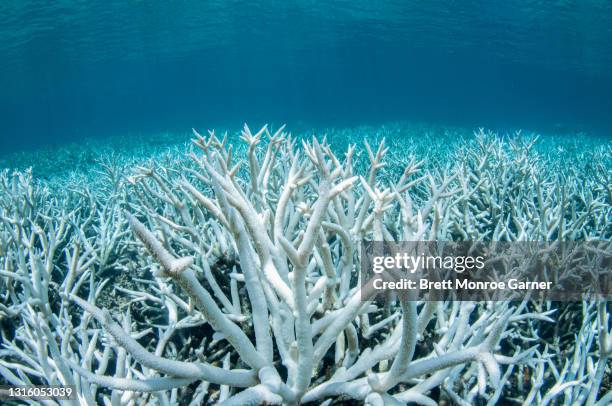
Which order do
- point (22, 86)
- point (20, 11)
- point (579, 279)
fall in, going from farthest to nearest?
point (22, 86) < point (20, 11) < point (579, 279)

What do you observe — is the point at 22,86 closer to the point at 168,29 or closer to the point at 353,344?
the point at 168,29

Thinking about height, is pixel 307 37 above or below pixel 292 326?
above

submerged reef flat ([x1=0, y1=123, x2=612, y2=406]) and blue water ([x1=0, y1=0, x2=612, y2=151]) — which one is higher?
blue water ([x1=0, y1=0, x2=612, y2=151])

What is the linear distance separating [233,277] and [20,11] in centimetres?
3177

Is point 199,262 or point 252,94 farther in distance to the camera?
point 252,94

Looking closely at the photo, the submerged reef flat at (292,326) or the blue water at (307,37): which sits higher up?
the blue water at (307,37)

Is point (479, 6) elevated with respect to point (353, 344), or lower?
elevated

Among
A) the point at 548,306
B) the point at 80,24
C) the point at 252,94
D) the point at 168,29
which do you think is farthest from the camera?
the point at 252,94

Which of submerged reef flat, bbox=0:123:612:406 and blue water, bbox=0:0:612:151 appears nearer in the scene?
submerged reef flat, bbox=0:123:612:406

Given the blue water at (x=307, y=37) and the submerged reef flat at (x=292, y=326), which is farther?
the blue water at (x=307, y=37)

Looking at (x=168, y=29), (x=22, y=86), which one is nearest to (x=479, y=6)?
(x=168, y=29)

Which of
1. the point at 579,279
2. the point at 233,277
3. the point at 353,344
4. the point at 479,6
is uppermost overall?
the point at 479,6

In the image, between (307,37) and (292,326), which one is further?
(307,37)

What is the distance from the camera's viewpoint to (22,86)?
58344mm
